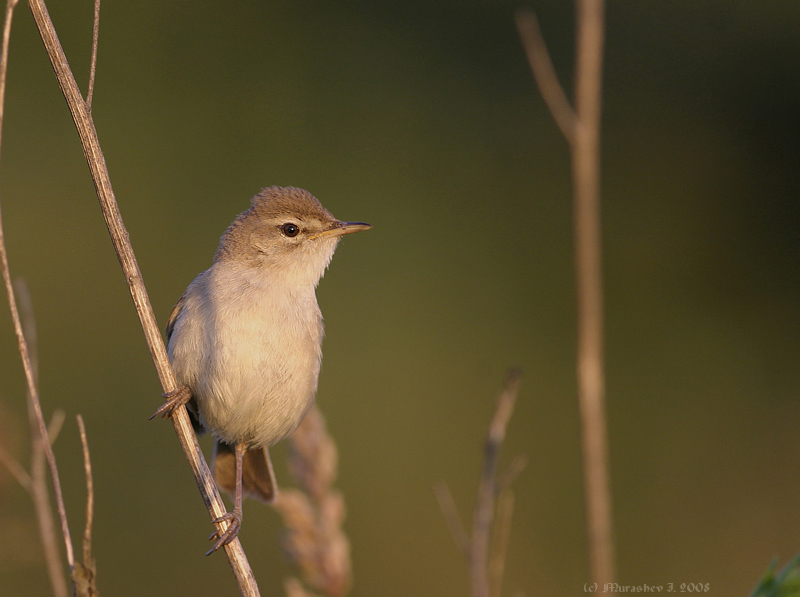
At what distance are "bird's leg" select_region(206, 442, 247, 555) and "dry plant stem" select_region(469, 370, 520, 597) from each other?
728 mm

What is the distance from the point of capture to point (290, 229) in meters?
3.63

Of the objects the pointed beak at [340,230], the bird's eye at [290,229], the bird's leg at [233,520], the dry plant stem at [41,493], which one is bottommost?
the bird's leg at [233,520]

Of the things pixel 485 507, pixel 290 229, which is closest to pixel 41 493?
pixel 485 507

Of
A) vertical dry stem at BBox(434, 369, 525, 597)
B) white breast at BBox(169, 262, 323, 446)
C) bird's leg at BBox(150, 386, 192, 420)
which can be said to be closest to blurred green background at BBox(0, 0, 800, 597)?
white breast at BBox(169, 262, 323, 446)

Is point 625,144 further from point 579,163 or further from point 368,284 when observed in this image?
point 579,163

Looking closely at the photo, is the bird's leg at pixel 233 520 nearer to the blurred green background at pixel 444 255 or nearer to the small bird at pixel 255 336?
the small bird at pixel 255 336

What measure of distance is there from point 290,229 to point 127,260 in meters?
1.40

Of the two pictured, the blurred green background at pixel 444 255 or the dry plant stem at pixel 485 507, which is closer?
the dry plant stem at pixel 485 507

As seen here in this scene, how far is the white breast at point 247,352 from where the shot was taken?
10.1 ft

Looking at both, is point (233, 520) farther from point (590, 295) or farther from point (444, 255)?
point (444, 255)

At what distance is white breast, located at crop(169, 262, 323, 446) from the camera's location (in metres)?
3.09

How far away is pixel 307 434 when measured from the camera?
2.83 metres

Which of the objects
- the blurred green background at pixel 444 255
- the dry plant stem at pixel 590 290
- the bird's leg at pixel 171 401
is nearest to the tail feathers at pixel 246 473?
the bird's leg at pixel 171 401

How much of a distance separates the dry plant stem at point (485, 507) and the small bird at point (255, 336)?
101 centimetres
